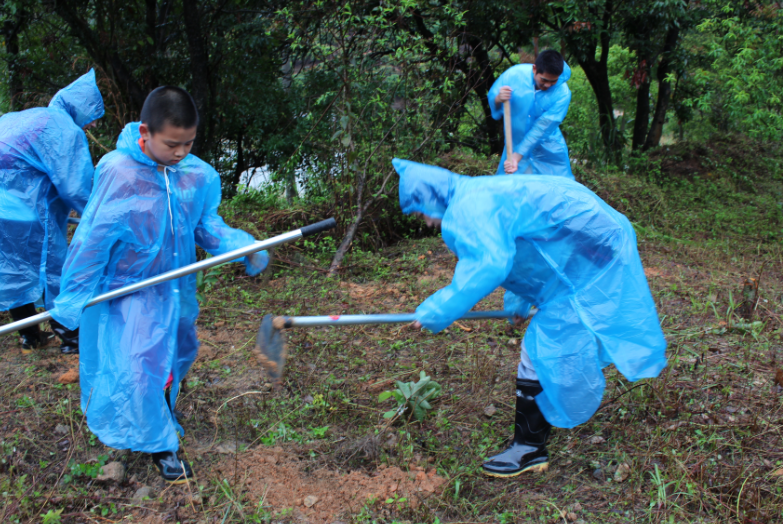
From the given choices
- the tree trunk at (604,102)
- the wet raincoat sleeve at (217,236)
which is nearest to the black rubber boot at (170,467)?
the wet raincoat sleeve at (217,236)

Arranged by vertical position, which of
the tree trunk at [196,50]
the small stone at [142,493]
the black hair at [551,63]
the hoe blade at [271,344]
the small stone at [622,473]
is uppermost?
the tree trunk at [196,50]

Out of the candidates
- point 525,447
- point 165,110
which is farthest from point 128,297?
point 525,447

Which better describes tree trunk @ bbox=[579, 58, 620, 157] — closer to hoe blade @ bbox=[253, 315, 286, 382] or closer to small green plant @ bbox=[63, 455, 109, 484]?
hoe blade @ bbox=[253, 315, 286, 382]

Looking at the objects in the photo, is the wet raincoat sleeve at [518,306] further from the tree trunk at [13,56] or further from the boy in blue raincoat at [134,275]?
the tree trunk at [13,56]

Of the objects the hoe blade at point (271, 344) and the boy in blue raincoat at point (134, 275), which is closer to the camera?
the boy in blue raincoat at point (134, 275)

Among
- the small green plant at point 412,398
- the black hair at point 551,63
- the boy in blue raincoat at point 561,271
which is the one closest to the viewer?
the boy in blue raincoat at point 561,271

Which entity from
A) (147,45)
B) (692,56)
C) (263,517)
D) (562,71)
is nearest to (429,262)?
(562,71)

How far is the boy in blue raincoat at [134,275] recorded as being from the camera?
2.32 m

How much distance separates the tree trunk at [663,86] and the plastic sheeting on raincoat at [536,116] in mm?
4511

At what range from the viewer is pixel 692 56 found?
827 centimetres

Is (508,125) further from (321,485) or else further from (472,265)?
(321,485)

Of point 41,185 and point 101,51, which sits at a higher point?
point 101,51

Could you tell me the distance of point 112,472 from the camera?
2.60 m

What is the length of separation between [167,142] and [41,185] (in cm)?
167
